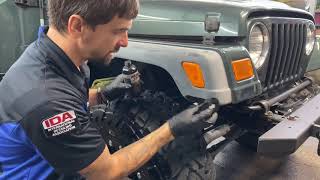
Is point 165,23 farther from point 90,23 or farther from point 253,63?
point 90,23

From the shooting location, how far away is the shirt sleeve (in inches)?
51.4

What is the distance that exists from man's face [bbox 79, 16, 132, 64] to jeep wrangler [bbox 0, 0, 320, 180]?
1.44 ft

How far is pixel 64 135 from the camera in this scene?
1.35 meters

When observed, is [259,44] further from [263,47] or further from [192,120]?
[192,120]

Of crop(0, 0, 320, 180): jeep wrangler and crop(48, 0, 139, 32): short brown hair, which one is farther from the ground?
crop(48, 0, 139, 32): short brown hair

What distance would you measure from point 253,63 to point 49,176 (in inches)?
44.9

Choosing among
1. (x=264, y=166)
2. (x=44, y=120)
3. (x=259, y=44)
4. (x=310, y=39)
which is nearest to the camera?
(x=44, y=120)

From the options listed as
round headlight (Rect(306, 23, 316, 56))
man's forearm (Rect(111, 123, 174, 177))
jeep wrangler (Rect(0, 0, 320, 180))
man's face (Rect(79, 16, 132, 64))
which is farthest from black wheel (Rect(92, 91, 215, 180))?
round headlight (Rect(306, 23, 316, 56))

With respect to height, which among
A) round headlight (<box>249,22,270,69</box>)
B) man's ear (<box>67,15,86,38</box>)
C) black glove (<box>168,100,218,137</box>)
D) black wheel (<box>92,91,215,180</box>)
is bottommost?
black wheel (<box>92,91,215,180</box>)

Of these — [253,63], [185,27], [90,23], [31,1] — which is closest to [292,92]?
[253,63]

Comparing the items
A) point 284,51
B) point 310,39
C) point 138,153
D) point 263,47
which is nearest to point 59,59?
point 138,153

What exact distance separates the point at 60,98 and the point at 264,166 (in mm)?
2411

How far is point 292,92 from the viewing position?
2490mm

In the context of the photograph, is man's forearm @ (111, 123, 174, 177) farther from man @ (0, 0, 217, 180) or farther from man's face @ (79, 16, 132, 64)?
man's face @ (79, 16, 132, 64)
